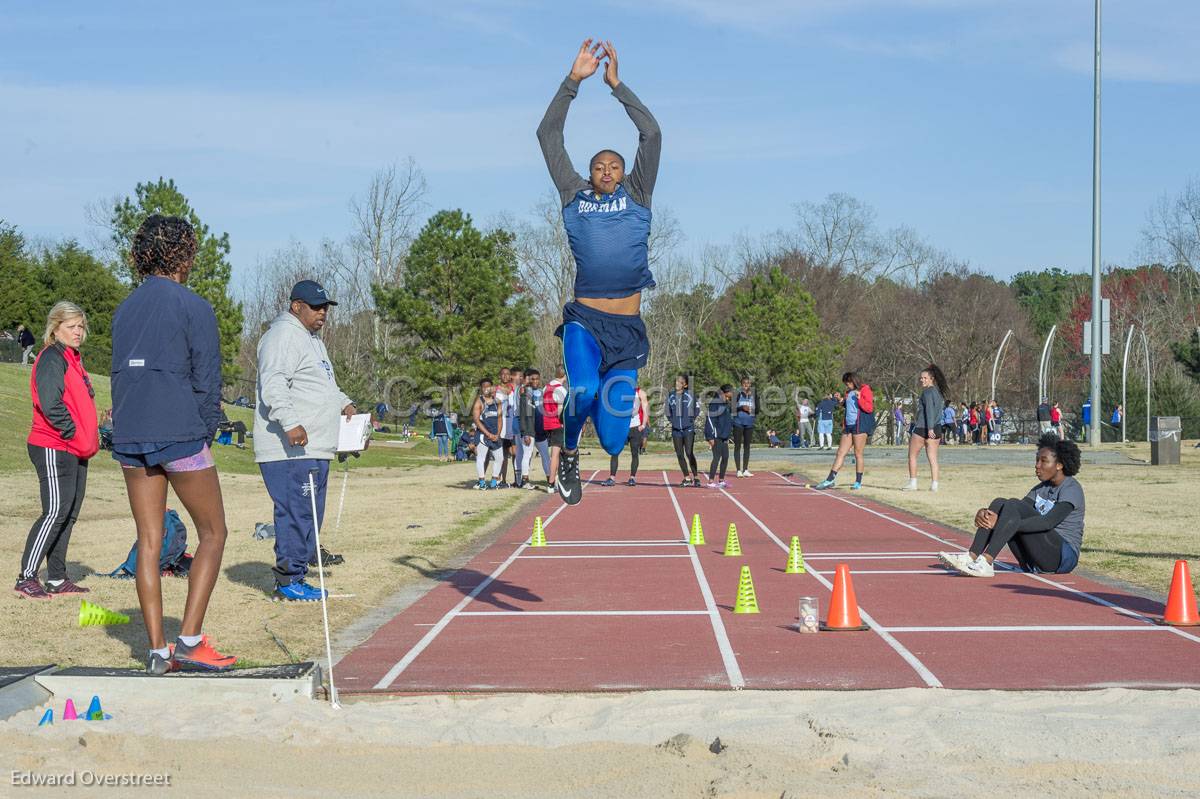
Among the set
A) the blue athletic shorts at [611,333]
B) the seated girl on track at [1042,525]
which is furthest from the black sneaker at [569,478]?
the seated girl on track at [1042,525]

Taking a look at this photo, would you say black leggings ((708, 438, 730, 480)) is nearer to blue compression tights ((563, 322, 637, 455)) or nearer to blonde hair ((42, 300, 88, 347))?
blonde hair ((42, 300, 88, 347))

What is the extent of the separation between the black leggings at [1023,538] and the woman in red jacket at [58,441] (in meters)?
7.15

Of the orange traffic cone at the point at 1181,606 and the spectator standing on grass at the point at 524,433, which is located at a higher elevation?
the spectator standing on grass at the point at 524,433

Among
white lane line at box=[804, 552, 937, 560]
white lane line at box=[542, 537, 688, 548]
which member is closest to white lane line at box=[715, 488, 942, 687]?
white lane line at box=[804, 552, 937, 560]

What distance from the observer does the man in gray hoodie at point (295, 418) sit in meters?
8.81

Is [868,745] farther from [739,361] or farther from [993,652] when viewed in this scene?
[739,361]

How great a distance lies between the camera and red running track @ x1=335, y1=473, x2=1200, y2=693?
22.0 feet

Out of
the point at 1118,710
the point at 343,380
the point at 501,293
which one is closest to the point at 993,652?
the point at 1118,710

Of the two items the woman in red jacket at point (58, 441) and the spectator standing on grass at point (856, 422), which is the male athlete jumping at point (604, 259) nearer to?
the woman in red jacket at point (58, 441)

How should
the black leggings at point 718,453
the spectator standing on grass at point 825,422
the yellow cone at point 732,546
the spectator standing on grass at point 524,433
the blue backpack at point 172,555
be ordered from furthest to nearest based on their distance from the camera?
the spectator standing on grass at point 825,422, the black leggings at point 718,453, the spectator standing on grass at point 524,433, the yellow cone at point 732,546, the blue backpack at point 172,555

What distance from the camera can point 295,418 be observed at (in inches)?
348

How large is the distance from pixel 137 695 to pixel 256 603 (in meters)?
3.13

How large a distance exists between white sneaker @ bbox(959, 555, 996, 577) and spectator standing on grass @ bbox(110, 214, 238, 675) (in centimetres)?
644

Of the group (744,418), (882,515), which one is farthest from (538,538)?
(744,418)
